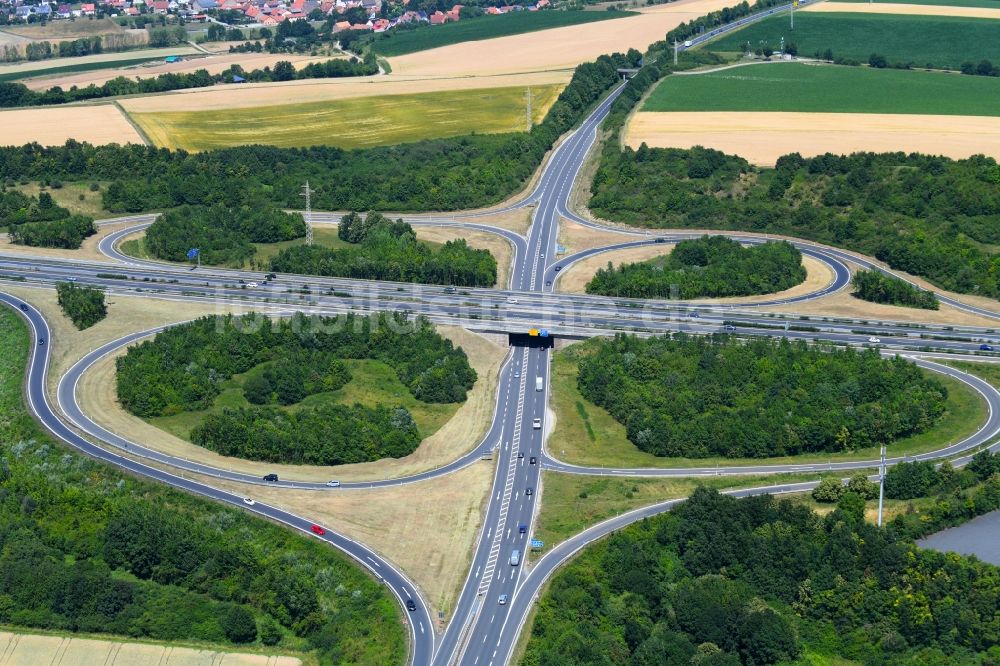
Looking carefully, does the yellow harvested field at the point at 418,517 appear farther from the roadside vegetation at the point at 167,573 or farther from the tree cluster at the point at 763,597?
the tree cluster at the point at 763,597

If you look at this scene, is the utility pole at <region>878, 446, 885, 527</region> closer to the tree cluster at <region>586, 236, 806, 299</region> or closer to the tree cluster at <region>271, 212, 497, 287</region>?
the tree cluster at <region>586, 236, 806, 299</region>

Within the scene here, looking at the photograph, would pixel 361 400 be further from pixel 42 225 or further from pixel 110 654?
pixel 42 225

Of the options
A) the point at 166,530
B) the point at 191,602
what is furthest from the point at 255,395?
the point at 191,602

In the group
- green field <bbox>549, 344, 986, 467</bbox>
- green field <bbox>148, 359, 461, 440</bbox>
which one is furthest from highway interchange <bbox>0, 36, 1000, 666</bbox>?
green field <bbox>148, 359, 461, 440</bbox>

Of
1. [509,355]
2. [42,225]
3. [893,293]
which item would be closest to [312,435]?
[509,355]

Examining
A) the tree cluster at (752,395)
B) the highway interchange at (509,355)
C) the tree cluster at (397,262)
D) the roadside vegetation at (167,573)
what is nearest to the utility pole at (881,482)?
the highway interchange at (509,355)
